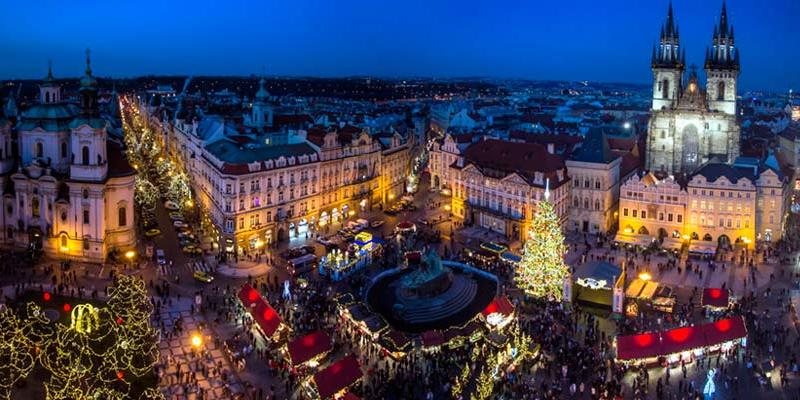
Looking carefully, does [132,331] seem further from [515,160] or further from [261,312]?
[515,160]

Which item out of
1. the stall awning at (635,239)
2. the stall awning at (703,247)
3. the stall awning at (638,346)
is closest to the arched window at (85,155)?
the stall awning at (638,346)

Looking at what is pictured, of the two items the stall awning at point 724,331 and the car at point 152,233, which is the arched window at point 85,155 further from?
the stall awning at point 724,331

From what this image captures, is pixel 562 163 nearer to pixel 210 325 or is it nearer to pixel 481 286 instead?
pixel 481 286

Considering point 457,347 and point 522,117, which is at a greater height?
point 522,117

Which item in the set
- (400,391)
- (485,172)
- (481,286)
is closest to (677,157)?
(485,172)

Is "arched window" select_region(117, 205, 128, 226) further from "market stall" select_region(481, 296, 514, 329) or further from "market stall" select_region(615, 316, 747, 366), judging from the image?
"market stall" select_region(615, 316, 747, 366)

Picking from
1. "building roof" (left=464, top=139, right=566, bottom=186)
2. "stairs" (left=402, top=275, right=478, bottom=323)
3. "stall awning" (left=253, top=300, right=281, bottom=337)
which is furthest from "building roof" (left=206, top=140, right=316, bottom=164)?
"stairs" (left=402, top=275, right=478, bottom=323)

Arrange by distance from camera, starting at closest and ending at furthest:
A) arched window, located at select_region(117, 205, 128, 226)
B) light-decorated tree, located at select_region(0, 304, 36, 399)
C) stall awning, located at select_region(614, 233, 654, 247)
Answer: light-decorated tree, located at select_region(0, 304, 36, 399) < arched window, located at select_region(117, 205, 128, 226) < stall awning, located at select_region(614, 233, 654, 247)
